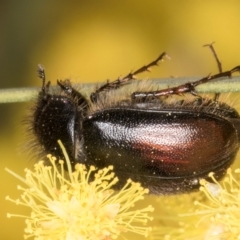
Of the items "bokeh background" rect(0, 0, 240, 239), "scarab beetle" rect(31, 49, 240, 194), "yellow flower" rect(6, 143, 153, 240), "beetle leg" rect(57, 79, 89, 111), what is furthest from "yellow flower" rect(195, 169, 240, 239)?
"bokeh background" rect(0, 0, 240, 239)

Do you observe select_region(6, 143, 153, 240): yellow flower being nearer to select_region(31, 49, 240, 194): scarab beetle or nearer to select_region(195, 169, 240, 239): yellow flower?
select_region(31, 49, 240, 194): scarab beetle

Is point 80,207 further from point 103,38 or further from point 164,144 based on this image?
point 103,38

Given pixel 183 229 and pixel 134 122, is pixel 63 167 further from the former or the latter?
pixel 183 229

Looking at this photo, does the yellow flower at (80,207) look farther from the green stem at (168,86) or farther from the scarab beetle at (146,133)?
the green stem at (168,86)

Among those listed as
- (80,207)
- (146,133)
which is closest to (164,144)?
(146,133)

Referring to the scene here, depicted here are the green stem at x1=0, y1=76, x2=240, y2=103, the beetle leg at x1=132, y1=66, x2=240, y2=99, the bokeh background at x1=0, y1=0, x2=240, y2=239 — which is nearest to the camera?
the green stem at x1=0, y1=76, x2=240, y2=103

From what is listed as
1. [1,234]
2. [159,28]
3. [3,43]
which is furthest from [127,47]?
[1,234]
